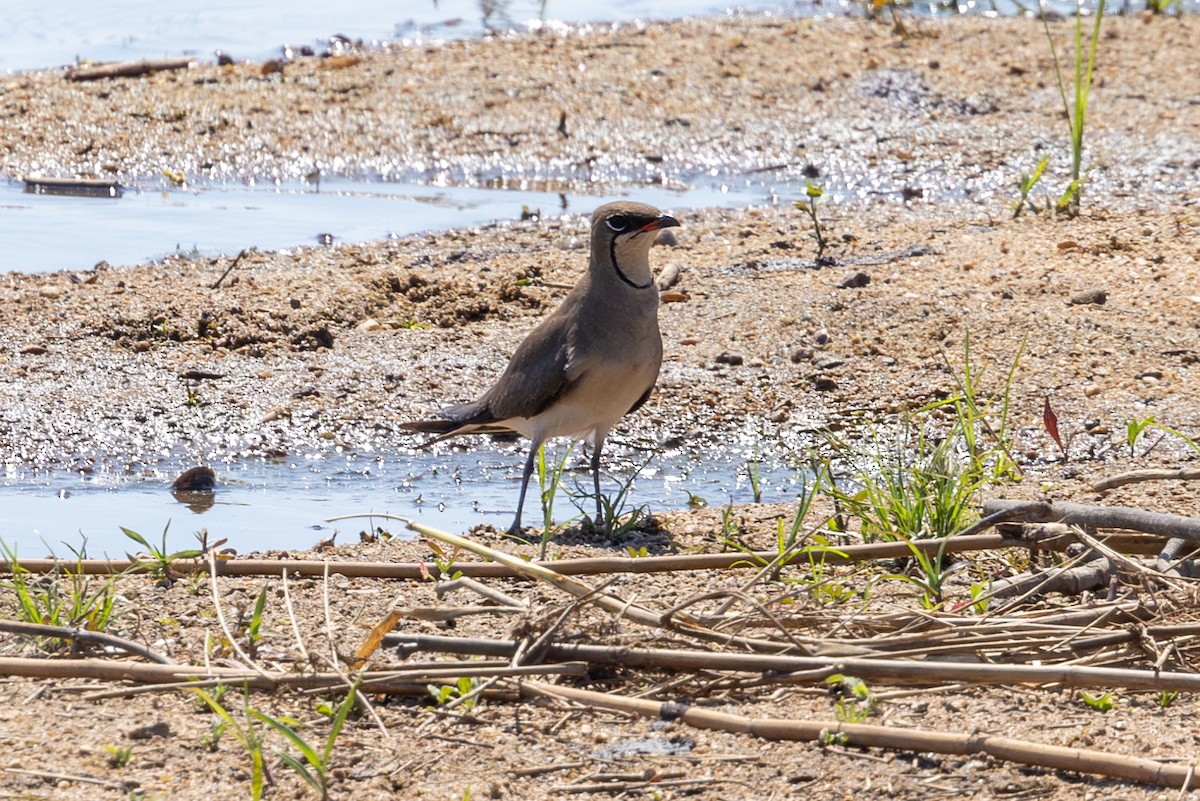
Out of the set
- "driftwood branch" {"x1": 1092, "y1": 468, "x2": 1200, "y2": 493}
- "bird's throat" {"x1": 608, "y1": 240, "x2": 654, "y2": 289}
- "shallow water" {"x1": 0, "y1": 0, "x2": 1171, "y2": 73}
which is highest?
"shallow water" {"x1": 0, "y1": 0, "x2": 1171, "y2": 73}

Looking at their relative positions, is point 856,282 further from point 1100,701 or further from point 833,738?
point 833,738

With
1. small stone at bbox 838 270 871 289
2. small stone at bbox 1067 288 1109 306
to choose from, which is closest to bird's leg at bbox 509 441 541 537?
small stone at bbox 838 270 871 289

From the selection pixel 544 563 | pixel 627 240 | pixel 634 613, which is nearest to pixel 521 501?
pixel 627 240

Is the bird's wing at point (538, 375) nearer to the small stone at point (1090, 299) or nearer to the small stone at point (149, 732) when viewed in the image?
the small stone at point (149, 732)

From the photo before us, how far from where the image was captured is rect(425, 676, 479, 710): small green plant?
125 inches

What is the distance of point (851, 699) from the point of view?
10.5ft

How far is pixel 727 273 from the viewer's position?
Result: 24.3 ft

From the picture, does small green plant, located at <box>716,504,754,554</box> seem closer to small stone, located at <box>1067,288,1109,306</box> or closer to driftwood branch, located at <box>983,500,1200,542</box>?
driftwood branch, located at <box>983,500,1200,542</box>

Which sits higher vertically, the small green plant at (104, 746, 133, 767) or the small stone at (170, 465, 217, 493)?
the small stone at (170, 465, 217, 493)

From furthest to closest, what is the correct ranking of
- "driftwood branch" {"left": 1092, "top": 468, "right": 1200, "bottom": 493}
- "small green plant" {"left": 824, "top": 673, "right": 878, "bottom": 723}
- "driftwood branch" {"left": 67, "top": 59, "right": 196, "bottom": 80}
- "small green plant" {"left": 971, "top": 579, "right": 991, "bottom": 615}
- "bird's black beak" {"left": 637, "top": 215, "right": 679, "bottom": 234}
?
"driftwood branch" {"left": 67, "top": 59, "right": 196, "bottom": 80}
"bird's black beak" {"left": 637, "top": 215, "right": 679, "bottom": 234}
"driftwood branch" {"left": 1092, "top": 468, "right": 1200, "bottom": 493}
"small green plant" {"left": 971, "top": 579, "right": 991, "bottom": 615}
"small green plant" {"left": 824, "top": 673, "right": 878, "bottom": 723}

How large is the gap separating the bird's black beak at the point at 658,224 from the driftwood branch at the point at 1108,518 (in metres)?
1.53

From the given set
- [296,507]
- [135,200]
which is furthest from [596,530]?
[135,200]

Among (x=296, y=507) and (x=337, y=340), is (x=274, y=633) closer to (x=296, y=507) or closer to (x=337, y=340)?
(x=296, y=507)

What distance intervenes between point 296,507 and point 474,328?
180 cm
